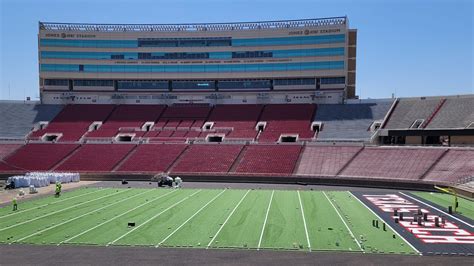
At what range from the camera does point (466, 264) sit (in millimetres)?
16188

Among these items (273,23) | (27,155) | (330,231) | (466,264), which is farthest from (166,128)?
(466,264)

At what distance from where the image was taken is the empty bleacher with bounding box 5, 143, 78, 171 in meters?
51.5

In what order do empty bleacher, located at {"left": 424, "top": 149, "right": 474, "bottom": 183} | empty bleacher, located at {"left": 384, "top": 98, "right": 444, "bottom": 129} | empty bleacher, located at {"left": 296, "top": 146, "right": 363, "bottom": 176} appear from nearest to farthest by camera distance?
empty bleacher, located at {"left": 424, "top": 149, "right": 474, "bottom": 183} < empty bleacher, located at {"left": 296, "top": 146, "right": 363, "bottom": 176} < empty bleacher, located at {"left": 384, "top": 98, "right": 444, "bottom": 129}

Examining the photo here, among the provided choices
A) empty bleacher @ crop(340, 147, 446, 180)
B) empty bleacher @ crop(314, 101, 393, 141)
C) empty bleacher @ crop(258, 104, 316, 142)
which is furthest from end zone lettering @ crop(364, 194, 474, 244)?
empty bleacher @ crop(258, 104, 316, 142)

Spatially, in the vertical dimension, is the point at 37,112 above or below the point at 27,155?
above

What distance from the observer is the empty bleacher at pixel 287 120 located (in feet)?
186

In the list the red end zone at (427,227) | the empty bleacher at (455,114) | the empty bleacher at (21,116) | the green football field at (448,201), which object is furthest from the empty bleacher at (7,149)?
the empty bleacher at (455,114)

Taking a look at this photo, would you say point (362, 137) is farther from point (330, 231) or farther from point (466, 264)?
point (466, 264)

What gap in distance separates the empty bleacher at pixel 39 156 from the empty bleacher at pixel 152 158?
3.99 metres

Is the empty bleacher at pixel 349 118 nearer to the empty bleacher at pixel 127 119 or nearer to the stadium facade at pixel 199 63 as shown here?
the stadium facade at pixel 199 63

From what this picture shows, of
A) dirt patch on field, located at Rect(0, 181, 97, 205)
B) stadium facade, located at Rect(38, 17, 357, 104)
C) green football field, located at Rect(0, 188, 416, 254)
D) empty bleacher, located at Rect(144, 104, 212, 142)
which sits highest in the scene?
stadium facade, located at Rect(38, 17, 357, 104)

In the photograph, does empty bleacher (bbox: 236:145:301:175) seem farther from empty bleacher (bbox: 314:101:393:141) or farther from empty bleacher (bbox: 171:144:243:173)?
empty bleacher (bbox: 314:101:393:141)

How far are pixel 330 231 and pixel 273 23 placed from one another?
157 feet

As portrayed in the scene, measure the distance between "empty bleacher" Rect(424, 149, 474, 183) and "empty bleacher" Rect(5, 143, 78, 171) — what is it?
3440cm
